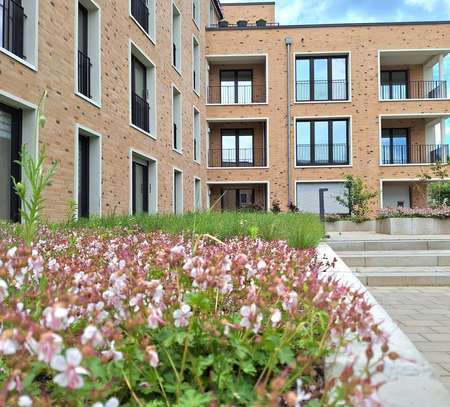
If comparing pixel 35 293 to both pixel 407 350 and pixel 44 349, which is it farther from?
pixel 407 350

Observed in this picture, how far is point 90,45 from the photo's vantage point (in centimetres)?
946

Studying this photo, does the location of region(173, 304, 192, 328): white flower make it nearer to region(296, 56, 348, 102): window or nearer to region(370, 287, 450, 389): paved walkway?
region(370, 287, 450, 389): paved walkway

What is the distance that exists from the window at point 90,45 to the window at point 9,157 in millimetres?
2395

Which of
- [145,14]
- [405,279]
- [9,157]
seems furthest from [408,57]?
[9,157]

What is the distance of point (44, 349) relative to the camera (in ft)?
2.63

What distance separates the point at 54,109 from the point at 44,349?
25.1 feet

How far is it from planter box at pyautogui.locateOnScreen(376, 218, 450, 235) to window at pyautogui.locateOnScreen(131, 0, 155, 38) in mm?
9054

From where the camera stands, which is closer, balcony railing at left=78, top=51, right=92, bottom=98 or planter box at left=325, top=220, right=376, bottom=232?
balcony railing at left=78, top=51, right=92, bottom=98

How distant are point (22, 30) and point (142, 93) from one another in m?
5.85

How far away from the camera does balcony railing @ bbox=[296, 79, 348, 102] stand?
2089cm

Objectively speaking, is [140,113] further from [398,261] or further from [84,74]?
[398,261]

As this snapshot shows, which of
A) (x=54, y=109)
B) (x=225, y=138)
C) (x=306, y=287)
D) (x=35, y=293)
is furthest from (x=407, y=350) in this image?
(x=225, y=138)

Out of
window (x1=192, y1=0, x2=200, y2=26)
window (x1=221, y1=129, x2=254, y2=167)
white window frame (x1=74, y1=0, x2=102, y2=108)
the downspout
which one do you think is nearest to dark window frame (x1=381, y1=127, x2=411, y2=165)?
the downspout

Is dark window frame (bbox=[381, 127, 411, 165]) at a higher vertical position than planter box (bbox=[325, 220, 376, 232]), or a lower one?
higher
